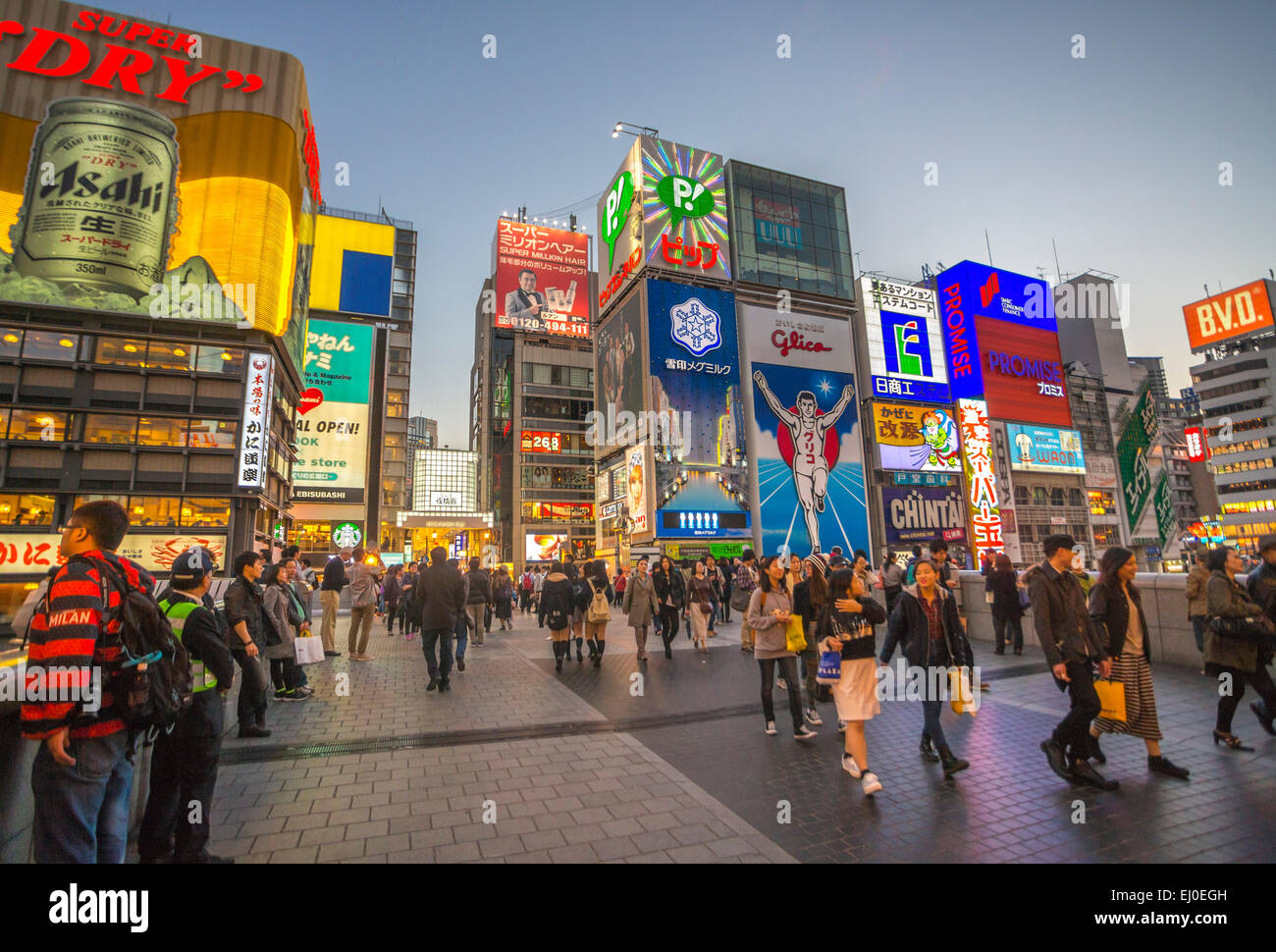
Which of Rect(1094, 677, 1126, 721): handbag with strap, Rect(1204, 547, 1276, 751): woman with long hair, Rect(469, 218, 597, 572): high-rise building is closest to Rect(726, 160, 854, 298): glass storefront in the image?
Rect(469, 218, 597, 572): high-rise building

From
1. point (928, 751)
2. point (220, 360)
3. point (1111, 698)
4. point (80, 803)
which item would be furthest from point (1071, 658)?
point (220, 360)

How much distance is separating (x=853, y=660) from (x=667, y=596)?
308 inches

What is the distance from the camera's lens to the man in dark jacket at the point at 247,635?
20.2ft

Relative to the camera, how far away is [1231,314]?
7581cm

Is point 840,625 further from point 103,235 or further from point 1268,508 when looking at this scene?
point 1268,508

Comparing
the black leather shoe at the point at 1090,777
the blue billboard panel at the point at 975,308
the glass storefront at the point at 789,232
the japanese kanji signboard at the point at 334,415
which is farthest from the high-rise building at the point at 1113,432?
the japanese kanji signboard at the point at 334,415

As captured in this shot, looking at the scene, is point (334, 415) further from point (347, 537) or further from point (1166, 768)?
point (1166, 768)

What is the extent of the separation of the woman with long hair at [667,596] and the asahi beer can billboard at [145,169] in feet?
108

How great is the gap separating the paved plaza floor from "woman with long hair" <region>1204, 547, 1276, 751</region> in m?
0.44

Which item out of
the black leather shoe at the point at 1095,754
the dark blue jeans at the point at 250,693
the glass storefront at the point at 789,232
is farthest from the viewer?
the glass storefront at the point at 789,232

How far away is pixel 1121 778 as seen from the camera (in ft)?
16.4

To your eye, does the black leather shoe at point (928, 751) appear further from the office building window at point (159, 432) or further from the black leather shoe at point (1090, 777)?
the office building window at point (159, 432)
